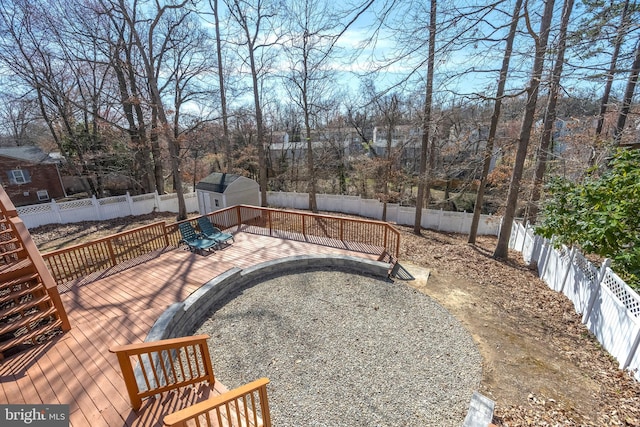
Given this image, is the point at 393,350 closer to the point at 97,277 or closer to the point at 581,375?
the point at 581,375

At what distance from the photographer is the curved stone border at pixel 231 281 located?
4188 mm

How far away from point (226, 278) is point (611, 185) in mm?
7618

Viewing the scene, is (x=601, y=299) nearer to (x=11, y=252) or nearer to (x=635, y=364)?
(x=635, y=364)

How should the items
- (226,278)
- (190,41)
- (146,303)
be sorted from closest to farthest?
1. (146,303)
2. (226,278)
3. (190,41)

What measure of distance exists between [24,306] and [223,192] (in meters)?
9.18

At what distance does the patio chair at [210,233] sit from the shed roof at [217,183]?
16.7ft

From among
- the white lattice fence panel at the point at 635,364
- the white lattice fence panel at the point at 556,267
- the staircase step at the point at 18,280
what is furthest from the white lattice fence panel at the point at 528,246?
the staircase step at the point at 18,280

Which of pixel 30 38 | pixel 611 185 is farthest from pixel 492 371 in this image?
pixel 30 38

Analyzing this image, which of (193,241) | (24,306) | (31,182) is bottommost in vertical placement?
(193,241)

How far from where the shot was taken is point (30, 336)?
11.4 feet

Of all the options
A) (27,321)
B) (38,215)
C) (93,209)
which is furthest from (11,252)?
(93,209)

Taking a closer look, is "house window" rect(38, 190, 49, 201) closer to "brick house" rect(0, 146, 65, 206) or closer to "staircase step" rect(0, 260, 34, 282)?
"brick house" rect(0, 146, 65, 206)

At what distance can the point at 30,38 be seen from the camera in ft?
38.9

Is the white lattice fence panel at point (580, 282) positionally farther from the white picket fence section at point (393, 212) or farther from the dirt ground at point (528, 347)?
the white picket fence section at point (393, 212)
